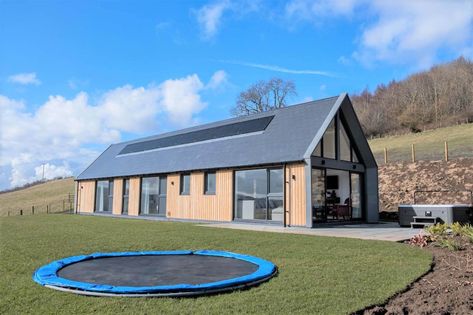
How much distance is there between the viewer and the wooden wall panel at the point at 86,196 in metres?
23.1

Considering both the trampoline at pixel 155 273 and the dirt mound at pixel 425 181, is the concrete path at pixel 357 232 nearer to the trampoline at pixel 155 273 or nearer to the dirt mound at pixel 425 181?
the trampoline at pixel 155 273

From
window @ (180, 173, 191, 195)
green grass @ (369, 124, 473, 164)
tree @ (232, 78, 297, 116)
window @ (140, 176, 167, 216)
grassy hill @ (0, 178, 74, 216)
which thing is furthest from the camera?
tree @ (232, 78, 297, 116)

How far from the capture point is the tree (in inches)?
1718

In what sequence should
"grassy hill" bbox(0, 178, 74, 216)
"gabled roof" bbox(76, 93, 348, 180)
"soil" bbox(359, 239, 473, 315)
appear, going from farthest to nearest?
1. "grassy hill" bbox(0, 178, 74, 216)
2. "gabled roof" bbox(76, 93, 348, 180)
3. "soil" bbox(359, 239, 473, 315)

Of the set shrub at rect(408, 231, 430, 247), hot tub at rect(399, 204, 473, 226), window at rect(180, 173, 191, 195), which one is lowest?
shrub at rect(408, 231, 430, 247)

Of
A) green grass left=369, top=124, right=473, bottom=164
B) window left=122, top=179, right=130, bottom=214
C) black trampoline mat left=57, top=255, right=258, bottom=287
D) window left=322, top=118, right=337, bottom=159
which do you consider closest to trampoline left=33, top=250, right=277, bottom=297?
black trampoline mat left=57, top=255, right=258, bottom=287

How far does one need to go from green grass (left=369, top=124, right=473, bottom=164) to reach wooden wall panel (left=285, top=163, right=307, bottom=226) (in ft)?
39.3

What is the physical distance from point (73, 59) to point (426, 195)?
16.4m

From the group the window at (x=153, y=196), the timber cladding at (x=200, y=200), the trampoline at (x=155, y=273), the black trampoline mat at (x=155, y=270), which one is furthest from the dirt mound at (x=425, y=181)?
the black trampoline mat at (x=155, y=270)

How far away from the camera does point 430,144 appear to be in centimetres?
2742

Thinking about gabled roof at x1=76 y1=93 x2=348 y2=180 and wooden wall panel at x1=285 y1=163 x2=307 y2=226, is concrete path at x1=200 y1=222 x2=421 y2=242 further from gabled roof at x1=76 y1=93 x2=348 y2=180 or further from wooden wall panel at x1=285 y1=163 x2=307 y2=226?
gabled roof at x1=76 y1=93 x2=348 y2=180

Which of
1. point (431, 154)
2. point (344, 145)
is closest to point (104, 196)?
point (344, 145)

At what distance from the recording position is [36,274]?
5098 millimetres

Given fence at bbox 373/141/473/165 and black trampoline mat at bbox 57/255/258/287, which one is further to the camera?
fence at bbox 373/141/473/165
